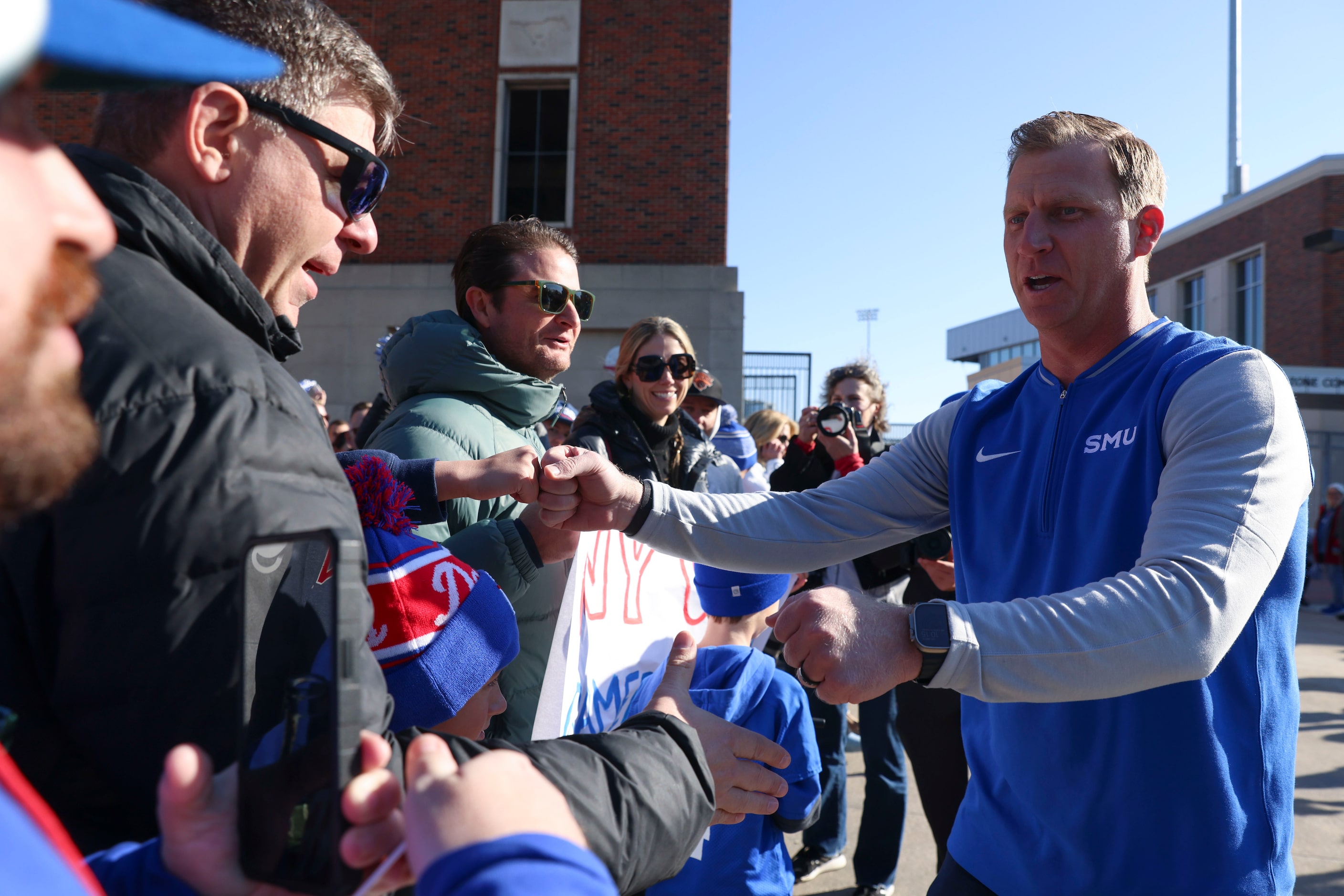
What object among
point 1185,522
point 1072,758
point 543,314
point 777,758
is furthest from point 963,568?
point 543,314

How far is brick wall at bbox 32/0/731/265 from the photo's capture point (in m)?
14.0

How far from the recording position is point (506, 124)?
48.5ft

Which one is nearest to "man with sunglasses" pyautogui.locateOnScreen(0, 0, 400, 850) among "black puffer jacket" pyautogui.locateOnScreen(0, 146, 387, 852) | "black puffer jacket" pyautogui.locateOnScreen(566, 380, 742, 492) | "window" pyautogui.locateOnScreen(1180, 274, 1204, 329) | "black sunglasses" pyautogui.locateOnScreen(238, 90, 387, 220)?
"black puffer jacket" pyautogui.locateOnScreen(0, 146, 387, 852)

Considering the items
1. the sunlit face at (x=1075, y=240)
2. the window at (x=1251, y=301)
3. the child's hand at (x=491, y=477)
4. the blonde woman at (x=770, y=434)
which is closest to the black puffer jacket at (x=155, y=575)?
the child's hand at (x=491, y=477)

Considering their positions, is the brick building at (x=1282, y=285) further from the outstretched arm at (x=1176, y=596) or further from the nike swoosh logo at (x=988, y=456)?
the outstretched arm at (x=1176, y=596)

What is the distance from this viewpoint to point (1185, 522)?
5.19ft

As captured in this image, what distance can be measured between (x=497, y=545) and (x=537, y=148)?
13.7m

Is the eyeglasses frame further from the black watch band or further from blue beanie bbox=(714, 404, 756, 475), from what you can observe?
the black watch band

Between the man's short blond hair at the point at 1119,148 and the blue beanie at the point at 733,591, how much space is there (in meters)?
1.32

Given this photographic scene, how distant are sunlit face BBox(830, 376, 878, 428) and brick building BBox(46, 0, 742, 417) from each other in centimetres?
764

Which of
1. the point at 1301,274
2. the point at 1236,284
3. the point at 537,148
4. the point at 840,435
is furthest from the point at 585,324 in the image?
the point at 1236,284

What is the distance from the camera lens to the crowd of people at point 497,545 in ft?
2.62

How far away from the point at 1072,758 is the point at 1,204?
1.92 metres

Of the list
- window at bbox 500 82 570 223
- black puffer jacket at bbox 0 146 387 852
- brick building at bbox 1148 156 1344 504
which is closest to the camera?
black puffer jacket at bbox 0 146 387 852
